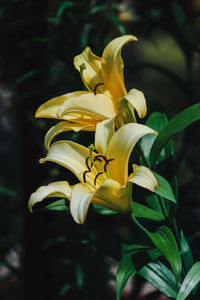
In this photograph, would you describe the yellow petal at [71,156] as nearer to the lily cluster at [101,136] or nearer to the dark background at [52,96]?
the lily cluster at [101,136]

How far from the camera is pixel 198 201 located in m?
1.27

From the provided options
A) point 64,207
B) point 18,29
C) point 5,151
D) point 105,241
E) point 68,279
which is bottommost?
point 68,279

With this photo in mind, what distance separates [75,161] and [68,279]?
2.72 ft

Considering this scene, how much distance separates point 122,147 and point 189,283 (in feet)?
0.79

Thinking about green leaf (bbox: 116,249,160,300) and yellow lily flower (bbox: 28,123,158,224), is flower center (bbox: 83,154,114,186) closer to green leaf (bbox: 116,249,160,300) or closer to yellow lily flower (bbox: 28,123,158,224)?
yellow lily flower (bbox: 28,123,158,224)

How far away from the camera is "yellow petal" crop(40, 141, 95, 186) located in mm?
A: 622

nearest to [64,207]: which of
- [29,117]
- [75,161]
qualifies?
[75,161]

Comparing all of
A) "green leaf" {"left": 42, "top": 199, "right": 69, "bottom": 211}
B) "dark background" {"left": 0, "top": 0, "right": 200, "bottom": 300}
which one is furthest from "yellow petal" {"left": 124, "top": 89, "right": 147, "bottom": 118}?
"dark background" {"left": 0, "top": 0, "right": 200, "bottom": 300}

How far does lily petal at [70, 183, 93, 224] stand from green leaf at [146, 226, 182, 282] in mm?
132

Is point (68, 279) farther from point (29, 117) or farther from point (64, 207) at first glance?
point (64, 207)

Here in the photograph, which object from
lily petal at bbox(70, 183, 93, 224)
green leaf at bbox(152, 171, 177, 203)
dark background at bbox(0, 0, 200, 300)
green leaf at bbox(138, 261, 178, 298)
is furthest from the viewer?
dark background at bbox(0, 0, 200, 300)

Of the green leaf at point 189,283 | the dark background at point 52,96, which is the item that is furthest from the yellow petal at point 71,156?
the dark background at point 52,96

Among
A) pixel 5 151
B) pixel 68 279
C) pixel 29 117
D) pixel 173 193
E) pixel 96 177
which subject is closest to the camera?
pixel 96 177

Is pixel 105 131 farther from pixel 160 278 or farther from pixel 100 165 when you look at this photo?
pixel 160 278
